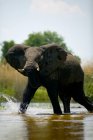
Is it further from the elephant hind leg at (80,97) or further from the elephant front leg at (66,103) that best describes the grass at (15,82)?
the elephant front leg at (66,103)

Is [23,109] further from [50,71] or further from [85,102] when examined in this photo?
[85,102]

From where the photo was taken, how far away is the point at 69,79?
790 inches

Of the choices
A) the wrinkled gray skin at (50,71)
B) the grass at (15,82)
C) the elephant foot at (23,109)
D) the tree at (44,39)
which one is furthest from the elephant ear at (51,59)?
the tree at (44,39)

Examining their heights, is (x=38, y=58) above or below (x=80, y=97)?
above

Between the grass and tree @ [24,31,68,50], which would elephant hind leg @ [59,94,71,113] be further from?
tree @ [24,31,68,50]

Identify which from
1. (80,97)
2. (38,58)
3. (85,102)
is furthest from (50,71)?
(85,102)

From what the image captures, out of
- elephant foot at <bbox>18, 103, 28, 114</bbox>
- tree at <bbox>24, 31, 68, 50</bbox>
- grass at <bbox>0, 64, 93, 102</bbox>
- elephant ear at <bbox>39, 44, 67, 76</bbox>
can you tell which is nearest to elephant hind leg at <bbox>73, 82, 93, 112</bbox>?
elephant ear at <bbox>39, 44, 67, 76</bbox>

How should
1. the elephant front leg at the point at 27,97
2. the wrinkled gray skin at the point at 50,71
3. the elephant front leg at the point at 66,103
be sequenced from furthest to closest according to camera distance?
the elephant front leg at the point at 66,103
the elephant front leg at the point at 27,97
the wrinkled gray skin at the point at 50,71

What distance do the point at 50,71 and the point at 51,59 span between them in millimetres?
542

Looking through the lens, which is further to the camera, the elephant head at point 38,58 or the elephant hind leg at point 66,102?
the elephant hind leg at point 66,102

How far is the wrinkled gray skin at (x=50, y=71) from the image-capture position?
1823 centimetres

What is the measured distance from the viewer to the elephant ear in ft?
61.5

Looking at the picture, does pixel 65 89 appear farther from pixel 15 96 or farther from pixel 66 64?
pixel 15 96

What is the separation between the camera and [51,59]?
1933 centimetres
